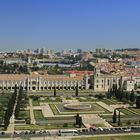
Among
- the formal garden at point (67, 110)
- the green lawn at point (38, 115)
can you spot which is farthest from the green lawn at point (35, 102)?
the green lawn at point (38, 115)

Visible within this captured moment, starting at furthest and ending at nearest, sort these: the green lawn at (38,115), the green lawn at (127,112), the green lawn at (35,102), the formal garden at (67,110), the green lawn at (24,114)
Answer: the green lawn at (35,102), the green lawn at (127,112), the green lawn at (24,114), the green lawn at (38,115), the formal garden at (67,110)

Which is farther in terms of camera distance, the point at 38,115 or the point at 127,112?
the point at 127,112

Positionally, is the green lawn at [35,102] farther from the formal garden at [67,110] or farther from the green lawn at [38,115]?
the green lawn at [38,115]

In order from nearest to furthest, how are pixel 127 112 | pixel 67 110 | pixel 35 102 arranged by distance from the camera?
pixel 127 112
pixel 67 110
pixel 35 102

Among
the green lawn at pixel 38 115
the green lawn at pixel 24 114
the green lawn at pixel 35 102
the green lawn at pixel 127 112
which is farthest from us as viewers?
the green lawn at pixel 35 102

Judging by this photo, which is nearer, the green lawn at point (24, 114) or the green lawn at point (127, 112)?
the green lawn at point (24, 114)

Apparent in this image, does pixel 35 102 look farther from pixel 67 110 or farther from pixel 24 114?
pixel 24 114

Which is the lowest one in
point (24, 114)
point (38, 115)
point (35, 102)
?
point (35, 102)

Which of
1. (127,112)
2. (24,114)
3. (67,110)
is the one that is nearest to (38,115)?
(24,114)

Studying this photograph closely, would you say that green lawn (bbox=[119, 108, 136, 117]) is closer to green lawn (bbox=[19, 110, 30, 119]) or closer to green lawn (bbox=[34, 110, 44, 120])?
green lawn (bbox=[34, 110, 44, 120])

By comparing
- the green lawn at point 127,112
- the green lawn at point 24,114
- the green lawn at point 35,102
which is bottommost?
the green lawn at point 35,102

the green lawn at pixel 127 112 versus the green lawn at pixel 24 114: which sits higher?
the green lawn at pixel 24 114
